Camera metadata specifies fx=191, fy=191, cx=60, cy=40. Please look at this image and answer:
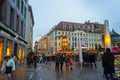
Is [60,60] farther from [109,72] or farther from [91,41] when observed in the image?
[91,41]

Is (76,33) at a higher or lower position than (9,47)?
higher

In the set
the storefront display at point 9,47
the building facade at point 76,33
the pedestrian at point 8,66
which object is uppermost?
the building facade at point 76,33

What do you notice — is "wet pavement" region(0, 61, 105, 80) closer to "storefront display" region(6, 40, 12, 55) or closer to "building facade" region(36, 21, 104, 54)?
"storefront display" region(6, 40, 12, 55)

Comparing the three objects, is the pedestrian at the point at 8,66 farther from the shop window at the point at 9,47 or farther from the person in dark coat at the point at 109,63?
the shop window at the point at 9,47

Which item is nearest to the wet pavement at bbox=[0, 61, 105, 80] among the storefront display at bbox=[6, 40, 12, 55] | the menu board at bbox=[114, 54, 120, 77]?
the storefront display at bbox=[6, 40, 12, 55]

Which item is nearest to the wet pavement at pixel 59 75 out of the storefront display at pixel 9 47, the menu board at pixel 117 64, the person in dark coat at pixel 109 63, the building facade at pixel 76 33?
the storefront display at pixel 9 47

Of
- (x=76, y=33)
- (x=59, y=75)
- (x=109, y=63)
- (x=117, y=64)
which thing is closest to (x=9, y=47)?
(x=59, y=75)

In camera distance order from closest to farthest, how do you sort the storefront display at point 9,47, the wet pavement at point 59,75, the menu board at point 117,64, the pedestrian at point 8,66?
the menu board at point 117,64
the pedestrian at point 8,66
the wet pavement at point 59,75
the storefront display at point 9,47

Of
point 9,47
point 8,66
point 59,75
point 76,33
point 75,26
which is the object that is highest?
point 75,26

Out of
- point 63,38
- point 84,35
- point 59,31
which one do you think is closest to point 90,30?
point 84,35

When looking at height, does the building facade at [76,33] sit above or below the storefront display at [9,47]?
above

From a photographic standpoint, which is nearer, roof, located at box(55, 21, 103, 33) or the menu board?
the menu board

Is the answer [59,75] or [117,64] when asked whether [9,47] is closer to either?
[59,75]

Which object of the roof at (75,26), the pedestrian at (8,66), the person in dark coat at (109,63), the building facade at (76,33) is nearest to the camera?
the person in dark coat at (109,63)
